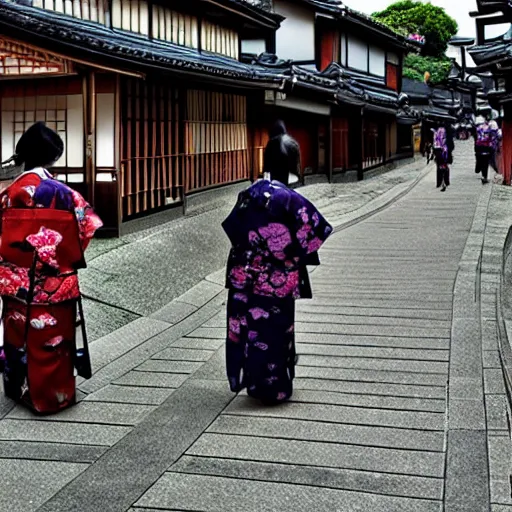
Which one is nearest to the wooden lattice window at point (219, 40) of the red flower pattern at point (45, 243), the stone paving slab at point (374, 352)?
the stone paving slab at point (374, 352)

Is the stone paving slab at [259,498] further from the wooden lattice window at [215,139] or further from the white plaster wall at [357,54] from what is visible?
the white plaster wall at [357,54]

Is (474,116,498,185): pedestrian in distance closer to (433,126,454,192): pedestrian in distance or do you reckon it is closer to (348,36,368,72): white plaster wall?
(433,126,454,192): pedestrian in distance

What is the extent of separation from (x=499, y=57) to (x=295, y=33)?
13.4m

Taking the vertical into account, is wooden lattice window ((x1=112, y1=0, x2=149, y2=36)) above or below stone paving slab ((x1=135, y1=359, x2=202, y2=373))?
above

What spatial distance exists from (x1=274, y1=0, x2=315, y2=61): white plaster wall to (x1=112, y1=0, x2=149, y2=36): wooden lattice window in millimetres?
12138

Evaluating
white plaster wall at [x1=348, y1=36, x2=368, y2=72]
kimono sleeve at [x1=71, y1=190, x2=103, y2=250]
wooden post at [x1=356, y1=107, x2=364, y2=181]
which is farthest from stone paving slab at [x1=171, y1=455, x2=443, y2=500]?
white plaster wall at [x1=348, y1=36, x2=368, y2=72]

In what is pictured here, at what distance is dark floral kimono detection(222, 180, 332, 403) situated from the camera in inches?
238

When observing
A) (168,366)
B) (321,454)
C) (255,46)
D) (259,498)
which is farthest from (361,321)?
(255,46)

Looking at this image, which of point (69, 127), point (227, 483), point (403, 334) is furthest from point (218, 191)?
point (227, 483)

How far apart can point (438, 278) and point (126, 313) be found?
13.2ft

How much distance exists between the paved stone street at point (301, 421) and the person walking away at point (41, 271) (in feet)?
0.85

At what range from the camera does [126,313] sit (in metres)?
8.87

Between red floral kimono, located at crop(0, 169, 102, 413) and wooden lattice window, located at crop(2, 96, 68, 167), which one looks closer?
red floral kimono, located at crop(0, 169, 102, 413)

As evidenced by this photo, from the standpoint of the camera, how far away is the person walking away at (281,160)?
6.24 meters
